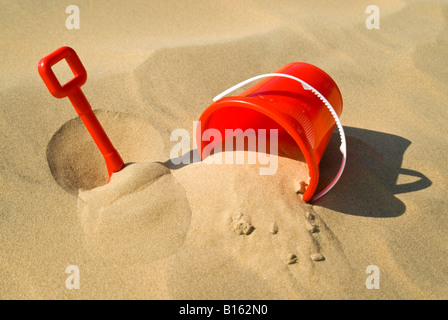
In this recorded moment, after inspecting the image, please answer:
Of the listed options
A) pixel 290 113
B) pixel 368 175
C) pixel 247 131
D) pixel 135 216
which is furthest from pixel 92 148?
pixel 368 175

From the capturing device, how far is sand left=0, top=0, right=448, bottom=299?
1.48 m

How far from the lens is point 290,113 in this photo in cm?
158

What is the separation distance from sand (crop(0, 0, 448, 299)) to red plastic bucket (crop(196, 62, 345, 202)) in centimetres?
16

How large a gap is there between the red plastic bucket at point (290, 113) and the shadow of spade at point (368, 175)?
0.14m

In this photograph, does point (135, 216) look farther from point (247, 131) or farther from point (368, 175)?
point (368, 175)

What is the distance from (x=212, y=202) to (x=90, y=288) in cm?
58

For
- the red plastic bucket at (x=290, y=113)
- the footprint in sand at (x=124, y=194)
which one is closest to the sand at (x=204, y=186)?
the footprint in sand at (x=124, y=194)

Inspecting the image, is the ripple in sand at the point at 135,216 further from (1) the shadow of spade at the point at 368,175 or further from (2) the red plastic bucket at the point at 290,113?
(1) the shadow of spade at the point at 368,175

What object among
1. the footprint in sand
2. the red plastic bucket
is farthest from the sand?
the red plastic bucket

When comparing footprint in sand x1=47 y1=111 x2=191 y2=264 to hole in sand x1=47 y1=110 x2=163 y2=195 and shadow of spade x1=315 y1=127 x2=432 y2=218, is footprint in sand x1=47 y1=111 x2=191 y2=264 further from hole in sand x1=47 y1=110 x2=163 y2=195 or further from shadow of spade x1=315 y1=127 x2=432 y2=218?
shadow of spade x1=315 y1=127 x2=432 y2=218

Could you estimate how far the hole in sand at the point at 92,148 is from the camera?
6.15 feet

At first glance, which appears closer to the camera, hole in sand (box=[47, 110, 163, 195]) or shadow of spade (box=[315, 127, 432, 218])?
shadow of spade (box=[315, 127, 432, 218])

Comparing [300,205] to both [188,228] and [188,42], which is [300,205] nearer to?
[188,228]

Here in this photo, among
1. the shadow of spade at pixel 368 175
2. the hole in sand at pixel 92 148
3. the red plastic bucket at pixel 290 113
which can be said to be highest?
the red plastic bucket at pixel 290 113
